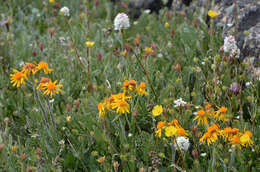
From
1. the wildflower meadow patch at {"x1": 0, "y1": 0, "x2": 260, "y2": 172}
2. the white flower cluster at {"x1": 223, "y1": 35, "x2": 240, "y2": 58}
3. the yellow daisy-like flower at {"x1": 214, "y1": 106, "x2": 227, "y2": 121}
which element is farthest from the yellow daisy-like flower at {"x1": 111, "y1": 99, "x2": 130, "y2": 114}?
the white flower cluster at {"x1": 223, "y1": 35, "x2": 240, "y2": 58}

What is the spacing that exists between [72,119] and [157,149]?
2.18 ft

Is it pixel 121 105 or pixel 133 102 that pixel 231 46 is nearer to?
pixel 133 102

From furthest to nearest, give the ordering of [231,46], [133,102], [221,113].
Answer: [231,46] < [133,102] < [221,113]

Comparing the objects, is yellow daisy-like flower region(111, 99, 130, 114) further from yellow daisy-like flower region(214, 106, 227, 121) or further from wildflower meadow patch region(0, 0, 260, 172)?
yellow daisy-like flower region(214, 106, 227, 121)

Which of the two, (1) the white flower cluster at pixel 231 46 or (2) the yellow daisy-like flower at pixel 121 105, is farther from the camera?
(1) the white flower cluster at pixel 231 46

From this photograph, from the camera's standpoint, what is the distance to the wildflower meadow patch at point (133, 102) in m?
1.91

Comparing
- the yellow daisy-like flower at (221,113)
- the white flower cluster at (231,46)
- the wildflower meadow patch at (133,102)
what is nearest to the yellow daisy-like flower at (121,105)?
the wildflower meadow patch at (133,102)

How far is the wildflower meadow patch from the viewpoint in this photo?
1907 mm

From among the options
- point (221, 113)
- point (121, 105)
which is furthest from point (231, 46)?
point (121, 105)

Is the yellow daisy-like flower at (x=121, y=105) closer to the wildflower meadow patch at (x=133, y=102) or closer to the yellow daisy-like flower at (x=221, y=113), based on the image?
the wildflower meadow patch at (x=133, y=102)

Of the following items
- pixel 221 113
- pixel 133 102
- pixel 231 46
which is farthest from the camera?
pixel 231 46

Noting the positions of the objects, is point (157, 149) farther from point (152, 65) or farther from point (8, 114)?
point (8, 114)

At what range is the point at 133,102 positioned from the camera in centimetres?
227

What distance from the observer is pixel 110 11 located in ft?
15.8
